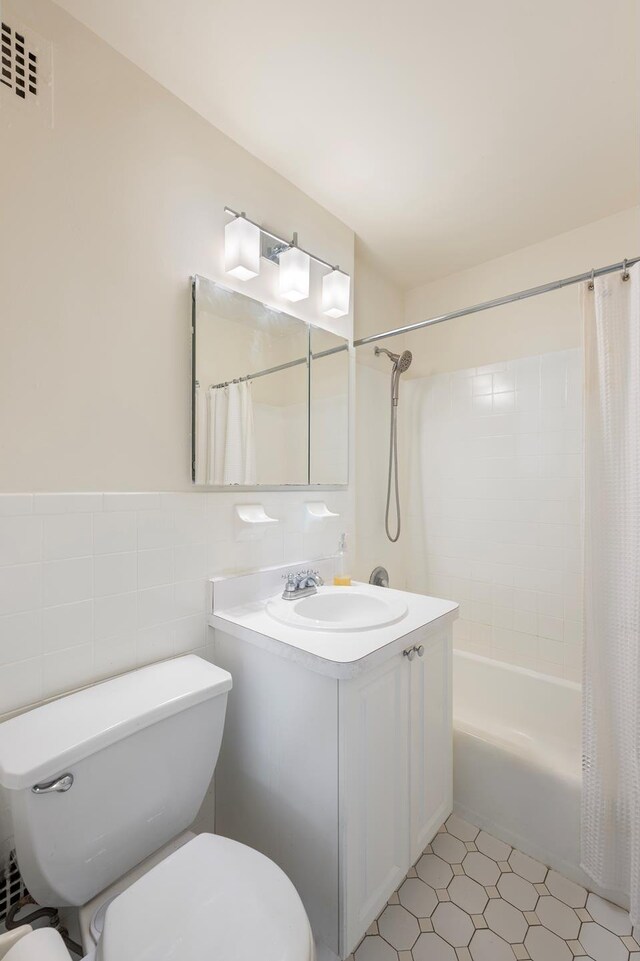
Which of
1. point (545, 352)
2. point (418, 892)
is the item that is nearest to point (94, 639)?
point (418, 892)

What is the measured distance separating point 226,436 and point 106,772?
0.96m

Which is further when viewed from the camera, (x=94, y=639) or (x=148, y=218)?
(x=148, y=218)

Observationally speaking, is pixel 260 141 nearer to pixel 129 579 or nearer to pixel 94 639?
pixel 129 579

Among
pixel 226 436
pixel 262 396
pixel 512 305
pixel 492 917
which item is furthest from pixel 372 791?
pixel 512 305

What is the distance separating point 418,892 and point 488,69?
253cm

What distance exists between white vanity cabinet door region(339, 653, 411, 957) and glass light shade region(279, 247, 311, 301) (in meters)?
1.36

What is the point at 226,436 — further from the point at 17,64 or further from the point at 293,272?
the point at 17,64

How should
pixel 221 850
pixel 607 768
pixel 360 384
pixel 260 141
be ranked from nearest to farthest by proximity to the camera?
pixel 221 850 < pixel 607 768 < pixel 260 141 < pixel 360 384

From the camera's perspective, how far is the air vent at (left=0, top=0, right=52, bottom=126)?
1.02 m

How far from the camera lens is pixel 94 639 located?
3.74 feet

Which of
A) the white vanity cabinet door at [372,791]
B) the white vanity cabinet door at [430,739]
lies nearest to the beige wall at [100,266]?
the white vanity cabinet door at [372,791]

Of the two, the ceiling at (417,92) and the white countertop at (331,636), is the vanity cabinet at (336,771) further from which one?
the ceiling at (417,92)

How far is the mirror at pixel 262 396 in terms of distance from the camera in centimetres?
140

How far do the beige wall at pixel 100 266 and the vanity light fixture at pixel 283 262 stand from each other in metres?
0.06
